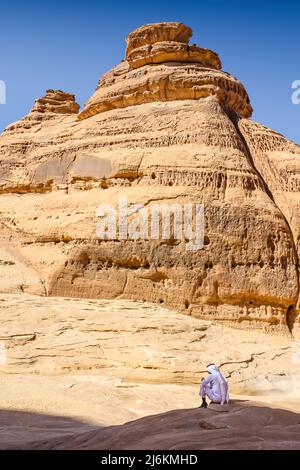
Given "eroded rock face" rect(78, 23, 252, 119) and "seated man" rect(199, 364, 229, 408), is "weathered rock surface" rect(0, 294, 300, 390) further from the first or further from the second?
"eroded rock face" rect(78, 23, 252, 119)

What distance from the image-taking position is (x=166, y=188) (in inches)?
727

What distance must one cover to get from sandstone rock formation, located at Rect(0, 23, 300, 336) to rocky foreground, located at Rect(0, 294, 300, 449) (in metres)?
1.29

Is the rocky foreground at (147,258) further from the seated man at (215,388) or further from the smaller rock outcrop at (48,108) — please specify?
the seated man at (215,388)

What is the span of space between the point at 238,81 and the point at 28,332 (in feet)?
49.9

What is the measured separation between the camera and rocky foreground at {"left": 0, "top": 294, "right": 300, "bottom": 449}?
6.74 m

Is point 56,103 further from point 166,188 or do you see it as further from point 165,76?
point 166,188

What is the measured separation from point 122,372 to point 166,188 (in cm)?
762

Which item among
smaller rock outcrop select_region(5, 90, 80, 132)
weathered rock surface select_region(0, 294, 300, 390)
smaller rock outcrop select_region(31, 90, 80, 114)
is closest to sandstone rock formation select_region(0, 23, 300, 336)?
weathered rock surface select_region(0, 294, 300, 390)

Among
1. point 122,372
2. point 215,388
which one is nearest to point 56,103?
point 122,372

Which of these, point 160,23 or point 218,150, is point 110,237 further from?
point 160,23

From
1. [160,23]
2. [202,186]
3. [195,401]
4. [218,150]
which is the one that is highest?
[160,23]
